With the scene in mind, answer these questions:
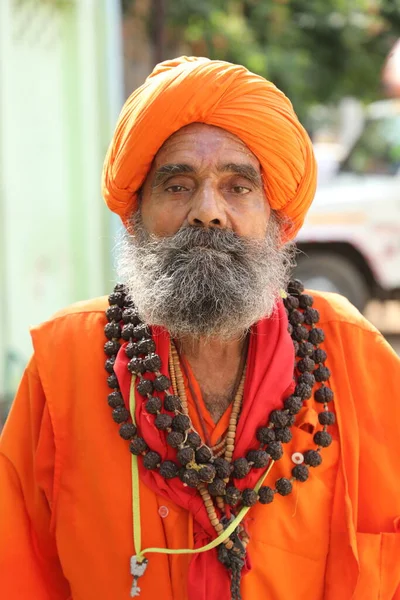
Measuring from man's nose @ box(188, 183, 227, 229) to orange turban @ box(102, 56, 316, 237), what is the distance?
173 mm

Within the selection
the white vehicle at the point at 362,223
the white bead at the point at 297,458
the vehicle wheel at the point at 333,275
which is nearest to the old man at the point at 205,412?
the white bead at the point at 297,458

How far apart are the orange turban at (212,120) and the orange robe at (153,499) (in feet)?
1.42

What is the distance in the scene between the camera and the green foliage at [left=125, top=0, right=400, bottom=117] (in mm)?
8250

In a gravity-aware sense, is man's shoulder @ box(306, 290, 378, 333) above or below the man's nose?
below

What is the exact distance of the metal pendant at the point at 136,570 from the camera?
196 cm

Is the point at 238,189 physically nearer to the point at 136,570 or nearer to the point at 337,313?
the point at 337,313

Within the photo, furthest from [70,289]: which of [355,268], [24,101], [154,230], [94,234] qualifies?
[154,230]

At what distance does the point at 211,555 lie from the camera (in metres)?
2.00

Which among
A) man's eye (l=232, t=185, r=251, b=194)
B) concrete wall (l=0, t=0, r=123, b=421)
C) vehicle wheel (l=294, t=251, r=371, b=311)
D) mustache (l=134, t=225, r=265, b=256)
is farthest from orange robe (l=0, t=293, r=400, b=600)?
vehicle wheel (l=294, t=251, r=371, b=311)

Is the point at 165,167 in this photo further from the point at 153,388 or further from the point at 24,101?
the point at 24,101

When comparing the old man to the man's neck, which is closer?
the old man

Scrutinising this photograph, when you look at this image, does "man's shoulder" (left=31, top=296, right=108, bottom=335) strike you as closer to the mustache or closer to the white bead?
the mustache

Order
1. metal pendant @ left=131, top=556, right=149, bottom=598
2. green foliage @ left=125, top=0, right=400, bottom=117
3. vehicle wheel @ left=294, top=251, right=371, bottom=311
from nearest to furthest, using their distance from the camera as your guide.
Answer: metal pendant @ left=131, top=556, right=149, bottom=598
vehicle wheel @ left=294, top=251, right=371, bottom=311
green foliage @ left=125, top=0, right=400, bottom=117

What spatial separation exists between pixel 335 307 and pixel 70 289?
3.83 metres
